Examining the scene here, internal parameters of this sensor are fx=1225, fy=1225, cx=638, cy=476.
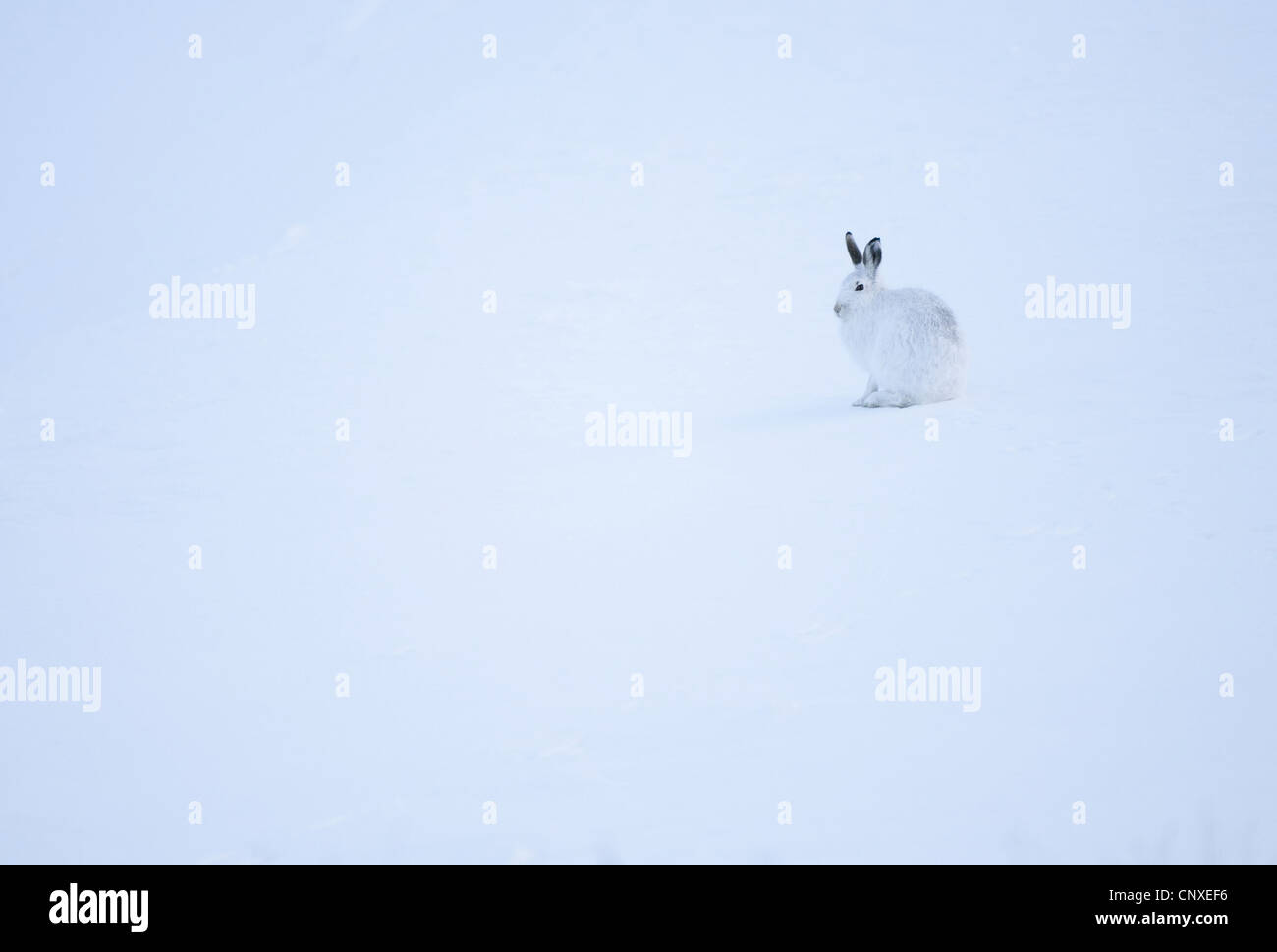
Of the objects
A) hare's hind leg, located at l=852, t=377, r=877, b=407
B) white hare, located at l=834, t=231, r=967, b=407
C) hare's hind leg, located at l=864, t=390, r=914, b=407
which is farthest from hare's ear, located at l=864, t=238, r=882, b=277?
hare's hind leg, located at l=864, t=390, r=914, b=407

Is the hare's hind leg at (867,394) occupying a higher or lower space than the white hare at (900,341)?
lower

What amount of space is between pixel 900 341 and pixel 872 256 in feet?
3.23

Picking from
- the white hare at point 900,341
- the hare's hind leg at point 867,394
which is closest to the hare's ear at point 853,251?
the white hare at point 900,341

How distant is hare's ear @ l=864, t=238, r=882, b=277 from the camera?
1063 centimetres

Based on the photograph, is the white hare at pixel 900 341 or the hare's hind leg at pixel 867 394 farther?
the hare's hind leg at pixel 867 394

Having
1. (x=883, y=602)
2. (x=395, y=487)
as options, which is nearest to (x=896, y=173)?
(x=395, y=487)

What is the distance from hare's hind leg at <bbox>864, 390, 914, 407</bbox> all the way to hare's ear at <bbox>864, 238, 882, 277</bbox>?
3.80 ft

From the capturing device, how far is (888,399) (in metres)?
10.3

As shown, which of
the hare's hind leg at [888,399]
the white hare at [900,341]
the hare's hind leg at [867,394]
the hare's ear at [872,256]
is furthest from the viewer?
the hare's ear at [872,256]

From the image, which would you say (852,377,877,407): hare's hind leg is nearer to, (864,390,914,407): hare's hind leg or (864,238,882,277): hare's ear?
(864,390,914,407): hare's hind leg

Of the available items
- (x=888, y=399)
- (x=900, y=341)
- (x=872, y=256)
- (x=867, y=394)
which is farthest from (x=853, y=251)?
(x=888, y=399)

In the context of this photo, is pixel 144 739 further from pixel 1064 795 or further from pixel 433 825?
pixel 1064 795

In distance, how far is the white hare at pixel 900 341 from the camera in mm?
10102

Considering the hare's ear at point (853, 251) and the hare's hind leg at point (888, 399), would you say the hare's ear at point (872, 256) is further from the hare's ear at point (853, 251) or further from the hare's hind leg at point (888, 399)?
the hare's hind leg at point (888, 399)
